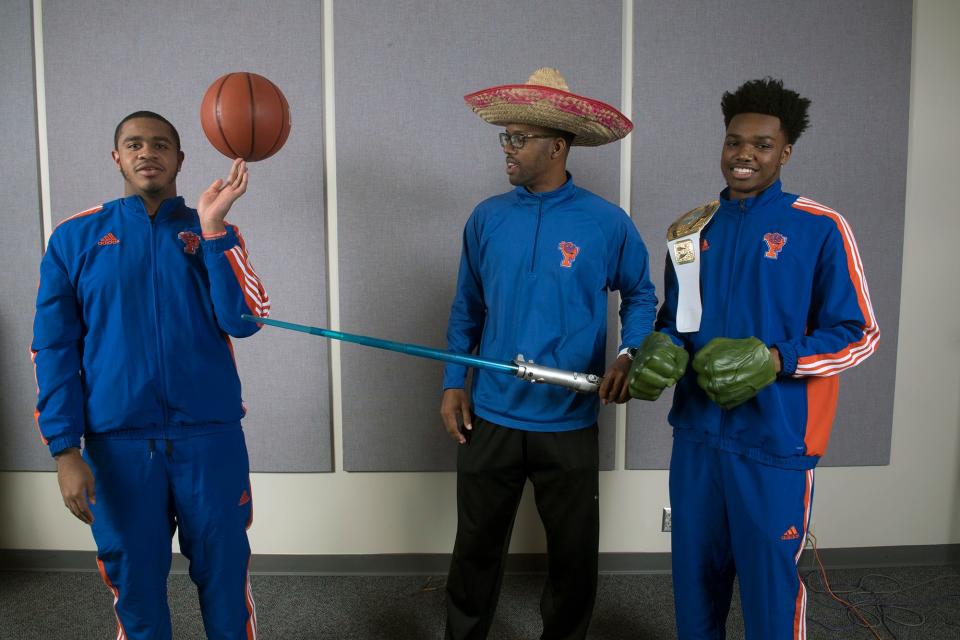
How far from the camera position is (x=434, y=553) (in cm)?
274

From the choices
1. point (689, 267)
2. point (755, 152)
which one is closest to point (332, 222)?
point (689, 267)

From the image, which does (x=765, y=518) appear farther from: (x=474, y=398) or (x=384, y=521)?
(x=384, y=521)

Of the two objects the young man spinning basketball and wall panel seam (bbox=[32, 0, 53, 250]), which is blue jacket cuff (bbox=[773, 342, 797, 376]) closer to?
the young man spinning basketball

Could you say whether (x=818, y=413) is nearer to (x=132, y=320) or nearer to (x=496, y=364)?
(x=496, y=364)

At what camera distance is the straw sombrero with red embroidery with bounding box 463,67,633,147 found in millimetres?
1802

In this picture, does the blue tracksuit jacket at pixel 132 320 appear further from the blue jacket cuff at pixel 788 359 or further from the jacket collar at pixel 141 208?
the blue jacket cuff at pixel 788 359

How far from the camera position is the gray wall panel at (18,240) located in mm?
2545

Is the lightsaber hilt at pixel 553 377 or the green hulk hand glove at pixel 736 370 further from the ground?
the green hulk hand glove at pixel 736 370

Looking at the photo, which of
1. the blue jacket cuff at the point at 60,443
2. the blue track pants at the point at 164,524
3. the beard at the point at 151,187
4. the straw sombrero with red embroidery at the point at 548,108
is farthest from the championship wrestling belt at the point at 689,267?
the blue jacket cuff at the point at 60,443

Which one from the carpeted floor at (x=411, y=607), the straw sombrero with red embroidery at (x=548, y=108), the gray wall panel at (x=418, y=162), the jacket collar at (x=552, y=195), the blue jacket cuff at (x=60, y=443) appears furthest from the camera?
the gray wall panel at (x=418, y=162)

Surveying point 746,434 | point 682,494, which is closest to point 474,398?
point 682,494

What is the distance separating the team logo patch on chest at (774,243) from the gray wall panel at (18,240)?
109 inches

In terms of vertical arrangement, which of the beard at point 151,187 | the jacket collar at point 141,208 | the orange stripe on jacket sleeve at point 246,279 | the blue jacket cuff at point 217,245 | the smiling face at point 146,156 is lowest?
the orange stripe on jacket sleeve at point 246,279

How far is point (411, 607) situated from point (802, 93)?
2604 millimetres
